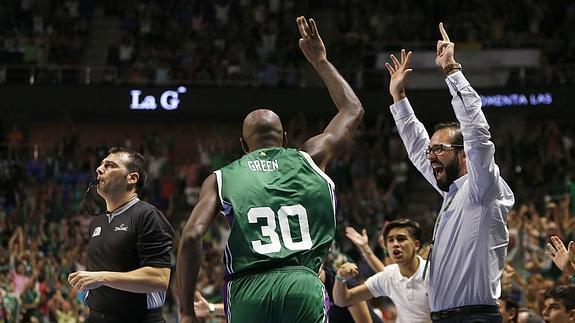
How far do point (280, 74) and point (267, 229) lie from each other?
17752mm

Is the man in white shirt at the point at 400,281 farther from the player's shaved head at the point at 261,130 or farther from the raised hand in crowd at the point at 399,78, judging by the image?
the player's shaved head at the point at 261,130

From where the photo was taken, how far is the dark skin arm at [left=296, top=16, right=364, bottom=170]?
4.78 metres

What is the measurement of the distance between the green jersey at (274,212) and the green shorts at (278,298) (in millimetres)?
60

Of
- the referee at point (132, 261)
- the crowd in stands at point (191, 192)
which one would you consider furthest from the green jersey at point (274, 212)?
the crowd in stands at point (191, 192)

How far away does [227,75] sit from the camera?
2186 centimetres

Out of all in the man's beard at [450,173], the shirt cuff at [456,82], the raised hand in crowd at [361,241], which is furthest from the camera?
the raised hand in crowd at [361,241]

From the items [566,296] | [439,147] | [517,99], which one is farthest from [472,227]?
[517,99]

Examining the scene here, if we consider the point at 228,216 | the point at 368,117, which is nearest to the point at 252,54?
the point at 368,117

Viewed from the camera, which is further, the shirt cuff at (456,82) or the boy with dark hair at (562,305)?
the boy with dark hair at (562,305)

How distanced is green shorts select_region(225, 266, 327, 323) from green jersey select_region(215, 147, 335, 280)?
60mm

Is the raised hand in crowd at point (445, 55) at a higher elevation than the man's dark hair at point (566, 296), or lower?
higher

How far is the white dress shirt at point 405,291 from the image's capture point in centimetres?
680

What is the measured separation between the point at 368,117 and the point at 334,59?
5.52ft

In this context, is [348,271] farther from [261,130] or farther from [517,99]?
[517,99]
